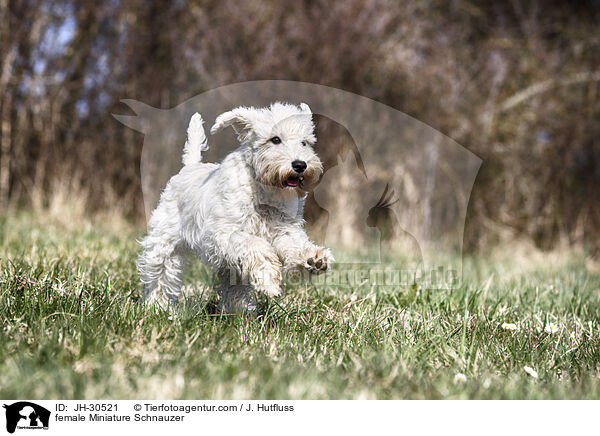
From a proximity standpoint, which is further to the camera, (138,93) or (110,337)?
(138,93)

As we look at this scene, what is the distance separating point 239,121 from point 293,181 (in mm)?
583

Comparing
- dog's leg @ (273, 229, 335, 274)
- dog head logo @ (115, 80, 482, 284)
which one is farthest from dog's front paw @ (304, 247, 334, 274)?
dog head logo @ (115, 80, 482, 284)

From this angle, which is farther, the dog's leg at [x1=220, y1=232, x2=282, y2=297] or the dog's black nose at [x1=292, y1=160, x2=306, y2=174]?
the dog's black nose at [x1=292, y1=160, x2=306, y2=174]

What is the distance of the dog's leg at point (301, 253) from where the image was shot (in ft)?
9.96

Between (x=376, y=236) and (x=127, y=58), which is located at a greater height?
(x=127, y=58)

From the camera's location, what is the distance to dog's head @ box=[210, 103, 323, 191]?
3.18m

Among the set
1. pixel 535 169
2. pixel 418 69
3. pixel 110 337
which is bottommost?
pixel 110 337

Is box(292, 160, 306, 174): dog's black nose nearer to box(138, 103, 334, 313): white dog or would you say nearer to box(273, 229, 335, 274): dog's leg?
box(138, 103, 334, 313): white dog

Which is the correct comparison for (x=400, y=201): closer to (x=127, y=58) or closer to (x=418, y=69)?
(x=418, y=69)

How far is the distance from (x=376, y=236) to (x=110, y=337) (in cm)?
593

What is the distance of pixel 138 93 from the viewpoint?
8.92 meters

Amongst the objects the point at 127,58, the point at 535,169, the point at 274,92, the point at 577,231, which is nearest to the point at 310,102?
the point at 274,92

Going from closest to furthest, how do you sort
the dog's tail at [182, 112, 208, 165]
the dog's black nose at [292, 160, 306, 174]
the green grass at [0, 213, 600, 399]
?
the green grass at [0, 213, 600, 399] < the dog's black nose at [292, 160, 306, 174] < the dog's tail at [182, 112, 208, 165]
